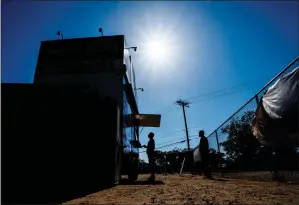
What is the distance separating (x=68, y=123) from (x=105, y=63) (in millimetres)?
6817

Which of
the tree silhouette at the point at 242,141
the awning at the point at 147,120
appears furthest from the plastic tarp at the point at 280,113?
the awning at the point at 147,120

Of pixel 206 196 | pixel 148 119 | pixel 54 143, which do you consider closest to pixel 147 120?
pixel 148 119

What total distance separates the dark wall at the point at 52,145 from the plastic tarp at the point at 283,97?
3931 millimetres

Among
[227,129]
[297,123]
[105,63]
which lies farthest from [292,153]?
[105,63]

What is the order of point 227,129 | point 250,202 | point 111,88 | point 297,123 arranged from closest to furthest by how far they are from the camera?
point 250,202 < point 297,123 < point 227,129 < point 111,88

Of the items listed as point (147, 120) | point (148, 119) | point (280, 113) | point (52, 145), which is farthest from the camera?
point (147, 120)

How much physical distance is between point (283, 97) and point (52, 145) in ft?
15.8

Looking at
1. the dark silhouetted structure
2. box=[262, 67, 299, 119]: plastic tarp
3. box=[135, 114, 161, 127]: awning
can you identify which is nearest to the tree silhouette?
box=[262, 67, 299, 119]: plastic tarp

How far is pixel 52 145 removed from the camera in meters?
5.18

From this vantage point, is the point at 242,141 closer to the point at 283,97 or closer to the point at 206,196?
the point at 283,97

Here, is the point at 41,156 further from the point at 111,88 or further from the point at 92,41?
the point at 92,41

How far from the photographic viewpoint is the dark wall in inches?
184

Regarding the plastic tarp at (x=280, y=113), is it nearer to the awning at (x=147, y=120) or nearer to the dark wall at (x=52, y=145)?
the dark wall at (x=52, y=145)

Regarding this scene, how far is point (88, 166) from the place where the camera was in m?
5.65
